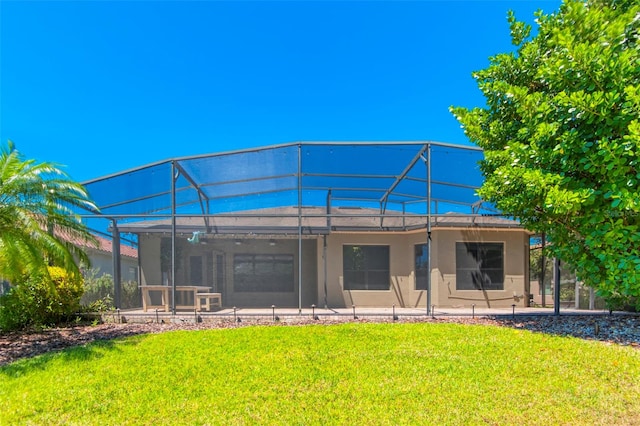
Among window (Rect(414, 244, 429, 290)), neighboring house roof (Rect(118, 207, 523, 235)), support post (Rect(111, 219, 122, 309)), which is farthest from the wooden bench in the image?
window (Rect(414, 244, 429, 290))

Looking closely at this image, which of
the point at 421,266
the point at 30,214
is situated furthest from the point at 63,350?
the point at 421,266

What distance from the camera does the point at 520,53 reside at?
298 inches

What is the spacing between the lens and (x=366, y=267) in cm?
1309

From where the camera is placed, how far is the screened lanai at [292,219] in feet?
Result: 32.6

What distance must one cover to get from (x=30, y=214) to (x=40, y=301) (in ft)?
9.11

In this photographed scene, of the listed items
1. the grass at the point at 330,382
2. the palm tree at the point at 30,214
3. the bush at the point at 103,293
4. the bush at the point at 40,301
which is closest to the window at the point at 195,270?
the bush at the point at 103,293

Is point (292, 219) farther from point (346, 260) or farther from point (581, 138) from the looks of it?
point (581, 138)

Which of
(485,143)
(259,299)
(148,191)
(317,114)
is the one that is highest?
(317,114)

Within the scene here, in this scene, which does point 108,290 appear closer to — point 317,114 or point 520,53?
point 317,114

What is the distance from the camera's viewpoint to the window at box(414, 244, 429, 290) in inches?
498

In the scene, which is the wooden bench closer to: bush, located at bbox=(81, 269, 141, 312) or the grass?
bush, located at bbox=(81, 269, 141, 312)

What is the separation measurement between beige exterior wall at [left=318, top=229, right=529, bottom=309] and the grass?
5.27m

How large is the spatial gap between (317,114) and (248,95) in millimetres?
3299

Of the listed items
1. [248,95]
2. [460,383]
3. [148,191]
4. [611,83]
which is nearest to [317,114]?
[248,95]
